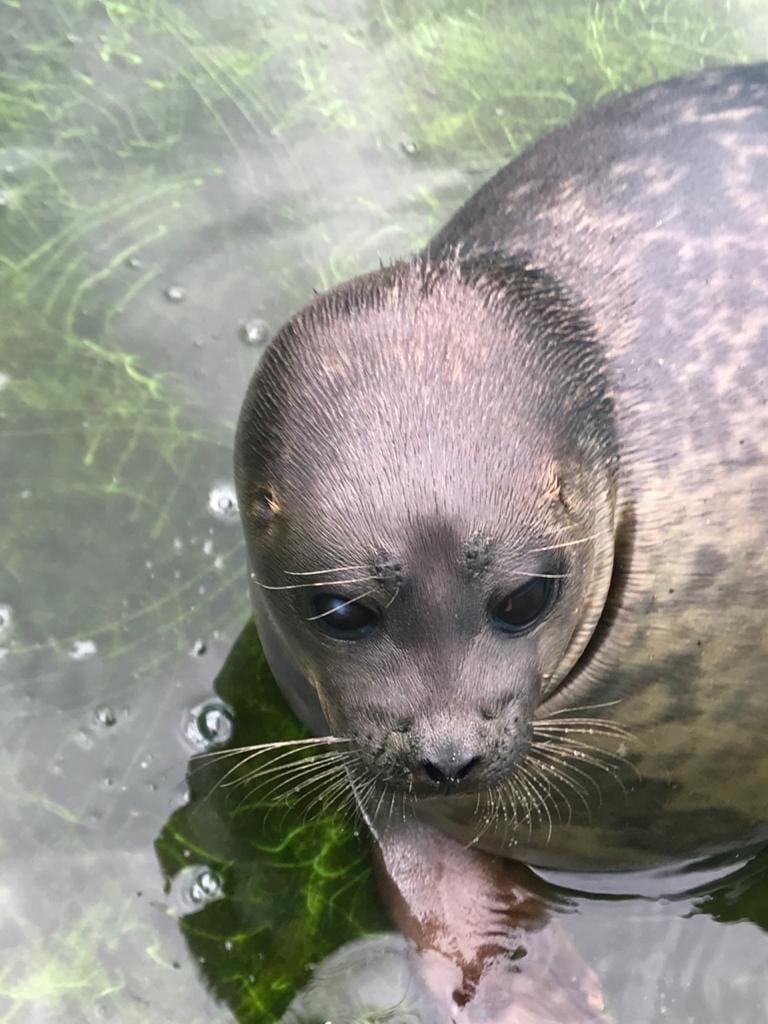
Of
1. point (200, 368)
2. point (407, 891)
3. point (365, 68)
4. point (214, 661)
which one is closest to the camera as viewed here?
point (407, 891)

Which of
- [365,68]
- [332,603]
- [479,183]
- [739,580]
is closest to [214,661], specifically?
[332,603]

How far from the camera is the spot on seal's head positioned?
→ 1.80m

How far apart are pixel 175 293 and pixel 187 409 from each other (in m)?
0.41

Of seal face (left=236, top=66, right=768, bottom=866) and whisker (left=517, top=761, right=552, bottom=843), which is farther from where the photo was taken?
whisker (left=517, top=761, right=552, bottom=843)

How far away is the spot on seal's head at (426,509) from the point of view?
1804mm

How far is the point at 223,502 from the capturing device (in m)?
3.03

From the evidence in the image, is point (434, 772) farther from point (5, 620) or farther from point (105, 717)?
point (5, 620)

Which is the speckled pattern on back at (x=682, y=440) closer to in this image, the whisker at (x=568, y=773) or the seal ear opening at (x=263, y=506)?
the whisker at (x=568, y=773)

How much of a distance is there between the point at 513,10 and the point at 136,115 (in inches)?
53.3

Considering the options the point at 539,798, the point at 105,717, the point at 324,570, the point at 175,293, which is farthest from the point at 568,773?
the point at 175,293

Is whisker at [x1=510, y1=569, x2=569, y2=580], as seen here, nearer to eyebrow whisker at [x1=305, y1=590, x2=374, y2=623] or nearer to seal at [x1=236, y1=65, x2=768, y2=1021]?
seal at [x1=236, y1=65, x2=768, y2=1021]

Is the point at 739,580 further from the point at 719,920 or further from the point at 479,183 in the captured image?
the point at 479,183

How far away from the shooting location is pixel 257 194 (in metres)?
3.62

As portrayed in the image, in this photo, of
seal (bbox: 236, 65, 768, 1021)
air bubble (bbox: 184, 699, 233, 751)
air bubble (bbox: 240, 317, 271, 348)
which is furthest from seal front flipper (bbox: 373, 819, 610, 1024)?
air bubble (bbox: 240, 317, 271, 348)
